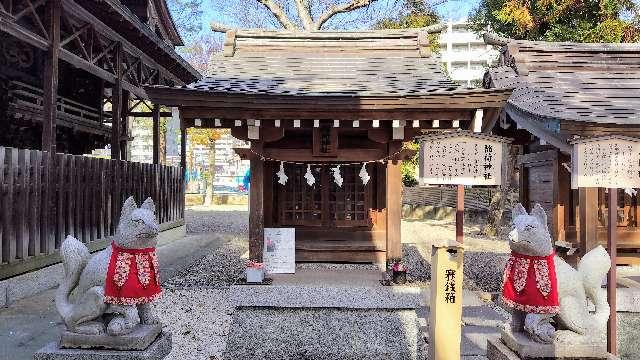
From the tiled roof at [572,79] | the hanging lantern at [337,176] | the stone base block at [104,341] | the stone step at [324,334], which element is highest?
the tiled roof at [572,79]

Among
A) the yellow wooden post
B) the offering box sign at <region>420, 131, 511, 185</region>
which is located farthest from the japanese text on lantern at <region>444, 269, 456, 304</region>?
the offering box sign at <region>420, 131, 511, 185</region>

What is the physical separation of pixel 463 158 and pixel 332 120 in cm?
251

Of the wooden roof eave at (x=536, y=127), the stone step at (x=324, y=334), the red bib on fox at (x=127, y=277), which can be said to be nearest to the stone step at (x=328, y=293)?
the stone step at (x=324, y=334)

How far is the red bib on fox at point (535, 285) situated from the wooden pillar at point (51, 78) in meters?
7.72

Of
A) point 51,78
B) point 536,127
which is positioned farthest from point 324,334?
point 51,78

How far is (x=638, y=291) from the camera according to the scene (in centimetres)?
737

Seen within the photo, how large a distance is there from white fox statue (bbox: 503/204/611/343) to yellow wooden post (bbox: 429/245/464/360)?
58 centimetres

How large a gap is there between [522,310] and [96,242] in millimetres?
8587

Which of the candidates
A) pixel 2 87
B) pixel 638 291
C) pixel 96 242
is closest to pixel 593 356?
pixel 638 291

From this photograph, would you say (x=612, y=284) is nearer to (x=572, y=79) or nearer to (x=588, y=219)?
(x=588, y=219)

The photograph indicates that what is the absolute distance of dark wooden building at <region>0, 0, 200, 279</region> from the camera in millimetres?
7301

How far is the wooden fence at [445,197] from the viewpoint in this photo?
20.7 metres

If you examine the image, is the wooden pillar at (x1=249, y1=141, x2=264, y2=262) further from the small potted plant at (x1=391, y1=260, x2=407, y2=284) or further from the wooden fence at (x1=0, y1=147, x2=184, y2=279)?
the wooden fence at (x1=0, y1=147, x2=184, y2=279)

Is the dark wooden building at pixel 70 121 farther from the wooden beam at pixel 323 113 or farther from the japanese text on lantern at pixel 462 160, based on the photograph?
the japanese text on lantern at pixel 462 160
